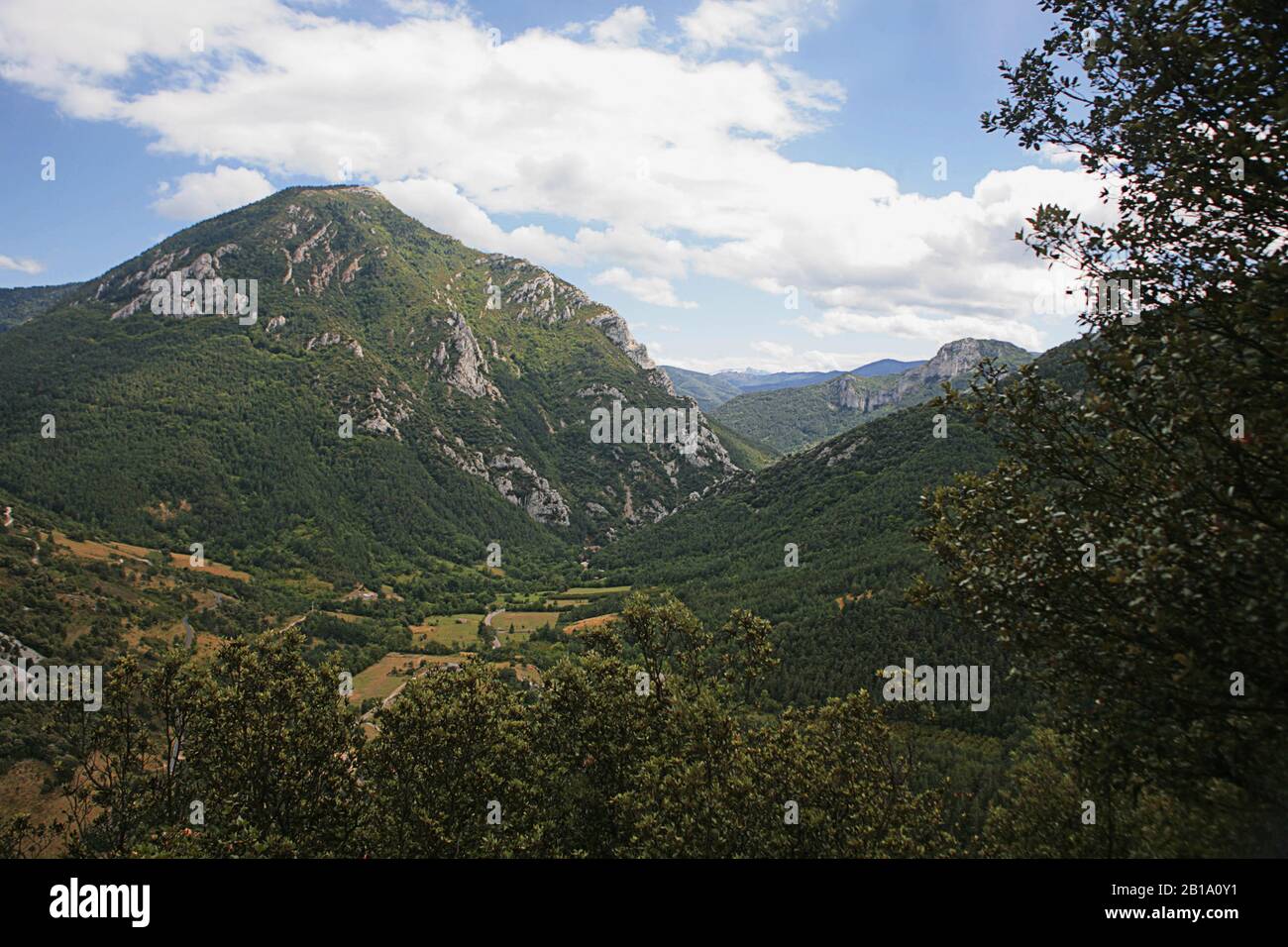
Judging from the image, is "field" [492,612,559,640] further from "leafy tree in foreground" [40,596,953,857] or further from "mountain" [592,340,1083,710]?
"leafy tree in foreground" [40,596,953,857]

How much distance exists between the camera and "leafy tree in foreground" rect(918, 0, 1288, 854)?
785 cm

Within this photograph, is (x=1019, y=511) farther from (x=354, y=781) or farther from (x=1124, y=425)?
(x=354, y=781)

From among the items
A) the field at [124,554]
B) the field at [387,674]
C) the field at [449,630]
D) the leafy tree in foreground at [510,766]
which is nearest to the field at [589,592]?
the field at [449,630]

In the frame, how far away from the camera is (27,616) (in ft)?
286

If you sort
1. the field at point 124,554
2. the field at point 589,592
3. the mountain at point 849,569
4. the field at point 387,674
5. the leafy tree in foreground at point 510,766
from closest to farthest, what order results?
1. the leafy tree in foreground at point 510,766
2. the mountain at point 849,569
3. the field at point 387,674
4. the field at point 124,554
5. the field at point 589,592

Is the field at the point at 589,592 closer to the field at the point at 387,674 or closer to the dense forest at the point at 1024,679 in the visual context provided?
the field at the point at 387,674

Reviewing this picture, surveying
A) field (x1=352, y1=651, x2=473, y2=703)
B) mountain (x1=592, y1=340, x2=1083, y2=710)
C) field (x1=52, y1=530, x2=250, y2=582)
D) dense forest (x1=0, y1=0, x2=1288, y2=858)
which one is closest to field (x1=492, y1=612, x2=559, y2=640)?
field (x1=352, y1=651, x2=473, y2=703)

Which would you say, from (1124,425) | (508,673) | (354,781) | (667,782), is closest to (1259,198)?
(1124,425)

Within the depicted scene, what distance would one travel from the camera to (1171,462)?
859 cm

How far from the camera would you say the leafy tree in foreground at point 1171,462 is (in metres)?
7.85

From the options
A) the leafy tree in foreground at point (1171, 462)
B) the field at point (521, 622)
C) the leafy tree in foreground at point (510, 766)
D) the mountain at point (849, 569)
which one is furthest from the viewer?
the field at point (521, 622)

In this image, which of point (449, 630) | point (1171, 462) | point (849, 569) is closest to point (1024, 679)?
point (1171, 462)

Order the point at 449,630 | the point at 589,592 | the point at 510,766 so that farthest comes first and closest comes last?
the point at 589,592
the point at 449,630
the point at 510,766

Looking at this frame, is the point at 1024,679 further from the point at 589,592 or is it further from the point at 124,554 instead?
the point at 589,592
